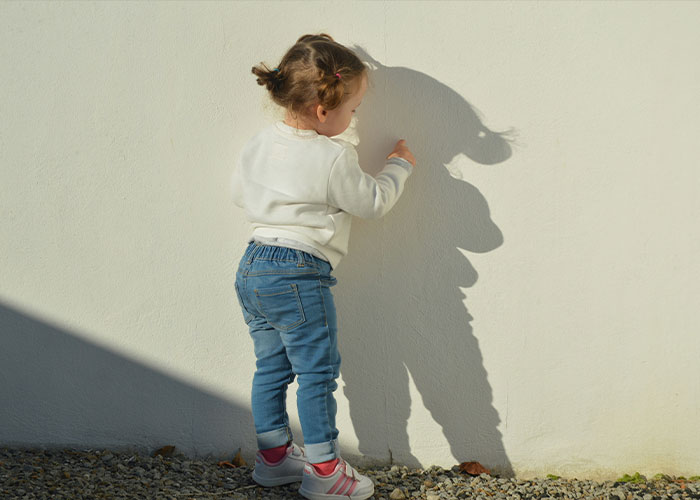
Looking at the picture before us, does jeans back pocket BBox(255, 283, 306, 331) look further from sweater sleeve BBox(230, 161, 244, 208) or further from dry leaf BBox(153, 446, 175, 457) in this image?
dry leaf BBox(153, 446, 175, 457)

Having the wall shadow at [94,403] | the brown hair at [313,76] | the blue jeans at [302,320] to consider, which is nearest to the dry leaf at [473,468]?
the blue jeans at [302,320]

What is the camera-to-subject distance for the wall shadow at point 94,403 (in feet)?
8.57

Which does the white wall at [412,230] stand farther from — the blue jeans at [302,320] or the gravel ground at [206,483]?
the blue jeans at [302,320]

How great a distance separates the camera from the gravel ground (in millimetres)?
2359

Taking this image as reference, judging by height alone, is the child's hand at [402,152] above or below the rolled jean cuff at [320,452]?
above

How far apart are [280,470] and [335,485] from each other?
0.23 m

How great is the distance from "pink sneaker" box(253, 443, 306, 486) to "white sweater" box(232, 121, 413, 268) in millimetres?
712

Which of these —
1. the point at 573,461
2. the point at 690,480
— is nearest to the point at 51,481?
the point at 573,461

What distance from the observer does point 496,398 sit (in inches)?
99.9

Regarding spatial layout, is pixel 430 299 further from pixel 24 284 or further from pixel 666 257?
pixel 24 284

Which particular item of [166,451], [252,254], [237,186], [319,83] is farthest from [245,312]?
[319,83]

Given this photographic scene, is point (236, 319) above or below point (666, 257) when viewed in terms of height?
below

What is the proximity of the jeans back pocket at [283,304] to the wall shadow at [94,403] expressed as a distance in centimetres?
58

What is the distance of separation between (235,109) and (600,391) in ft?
5.35
